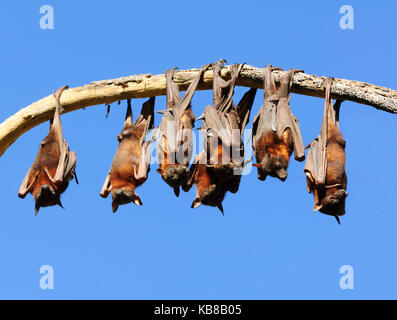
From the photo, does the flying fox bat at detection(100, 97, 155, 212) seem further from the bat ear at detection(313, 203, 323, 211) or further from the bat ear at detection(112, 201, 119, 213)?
the bat ear at detection(313, 203, 323, 211)

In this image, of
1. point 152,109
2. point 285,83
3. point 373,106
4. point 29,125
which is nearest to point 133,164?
point 152,109

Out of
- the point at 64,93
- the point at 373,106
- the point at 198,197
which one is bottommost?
the point at 198,197

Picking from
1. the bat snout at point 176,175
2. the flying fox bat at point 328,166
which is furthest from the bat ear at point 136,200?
the flying fox bat at point 328,166

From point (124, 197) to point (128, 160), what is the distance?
62 centimetres

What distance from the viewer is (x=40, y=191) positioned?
13.5 meters

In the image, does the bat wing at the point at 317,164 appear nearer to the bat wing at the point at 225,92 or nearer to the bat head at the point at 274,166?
the bat head at the point at 274,166

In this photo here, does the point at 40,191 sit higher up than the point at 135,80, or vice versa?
the point at 135,80

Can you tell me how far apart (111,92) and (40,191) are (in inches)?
77.5

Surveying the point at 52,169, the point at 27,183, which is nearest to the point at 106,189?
the point at 52,169

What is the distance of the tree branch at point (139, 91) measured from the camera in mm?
12391

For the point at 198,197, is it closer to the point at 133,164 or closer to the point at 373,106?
the point at 133,164

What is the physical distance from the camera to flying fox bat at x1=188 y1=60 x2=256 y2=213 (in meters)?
12.5

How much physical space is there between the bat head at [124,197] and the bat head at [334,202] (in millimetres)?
3136

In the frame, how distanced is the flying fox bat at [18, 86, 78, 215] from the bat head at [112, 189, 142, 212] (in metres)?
0.77
